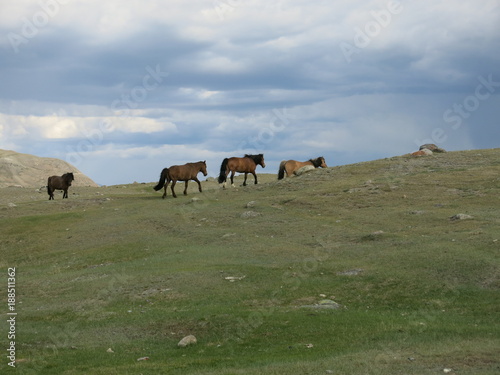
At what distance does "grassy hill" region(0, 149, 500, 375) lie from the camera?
13.8m

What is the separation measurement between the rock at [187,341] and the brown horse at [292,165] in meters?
35.0

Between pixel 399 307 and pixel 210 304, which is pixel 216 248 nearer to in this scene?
pixel 210 304

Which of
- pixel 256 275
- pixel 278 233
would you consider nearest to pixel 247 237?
pixel 278 233

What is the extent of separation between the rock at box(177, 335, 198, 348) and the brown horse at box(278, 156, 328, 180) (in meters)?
35.0

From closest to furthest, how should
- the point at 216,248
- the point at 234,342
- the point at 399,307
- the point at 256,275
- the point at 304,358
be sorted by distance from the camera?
the point at 304,358 < the point at 234,342 < the point at 399,307 < the point at 256,275 < the point at 216,248

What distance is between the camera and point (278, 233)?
2992cm

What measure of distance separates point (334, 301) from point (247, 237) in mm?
10687

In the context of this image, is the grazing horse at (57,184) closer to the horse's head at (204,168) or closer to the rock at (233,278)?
the horse's head at (204,168)

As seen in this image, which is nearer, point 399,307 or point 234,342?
point 234,342

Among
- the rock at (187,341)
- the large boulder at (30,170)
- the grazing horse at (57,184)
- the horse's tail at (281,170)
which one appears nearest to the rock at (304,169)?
the horse's tail at (281,170)

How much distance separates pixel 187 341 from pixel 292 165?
36.1 m

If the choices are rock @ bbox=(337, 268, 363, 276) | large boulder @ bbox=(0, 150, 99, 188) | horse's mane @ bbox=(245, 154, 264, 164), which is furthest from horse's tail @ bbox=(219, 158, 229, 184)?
large boulder @ bbox=(0, 150, 99, 188)

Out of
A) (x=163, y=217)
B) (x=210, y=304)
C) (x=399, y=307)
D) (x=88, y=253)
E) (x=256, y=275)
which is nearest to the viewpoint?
(x=399, y=307)

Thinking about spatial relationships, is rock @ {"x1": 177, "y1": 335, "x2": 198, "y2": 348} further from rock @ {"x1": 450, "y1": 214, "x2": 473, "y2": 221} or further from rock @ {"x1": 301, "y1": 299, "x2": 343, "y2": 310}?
rock @ {"x1": 450, "y1": 214, "x2": 473, "y2": 221}
